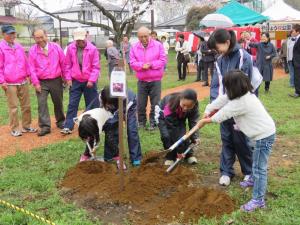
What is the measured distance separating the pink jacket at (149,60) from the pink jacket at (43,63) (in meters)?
1.24

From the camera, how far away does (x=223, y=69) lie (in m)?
4.29

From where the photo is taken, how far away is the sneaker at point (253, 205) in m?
3.74

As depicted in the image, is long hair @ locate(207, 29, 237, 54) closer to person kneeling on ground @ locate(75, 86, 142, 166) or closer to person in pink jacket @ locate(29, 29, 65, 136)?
person kneeling on ground @ locate(75, 86, 142, 166)

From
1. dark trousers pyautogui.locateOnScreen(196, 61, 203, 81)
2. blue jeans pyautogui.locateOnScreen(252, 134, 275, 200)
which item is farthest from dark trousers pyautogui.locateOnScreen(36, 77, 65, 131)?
dark trousers pyautogui.locateOnScreen(196, 61, 203, 81)

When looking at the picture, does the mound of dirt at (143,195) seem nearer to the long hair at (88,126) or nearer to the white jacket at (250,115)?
the long hair at (88,126)

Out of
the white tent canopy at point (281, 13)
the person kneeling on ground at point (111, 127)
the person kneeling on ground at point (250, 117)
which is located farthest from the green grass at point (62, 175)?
the white tent canopy at point (281, 13)

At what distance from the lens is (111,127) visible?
5.14 meters

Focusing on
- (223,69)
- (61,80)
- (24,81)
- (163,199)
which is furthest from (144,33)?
(163,199)

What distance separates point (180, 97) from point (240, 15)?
14.9 metres

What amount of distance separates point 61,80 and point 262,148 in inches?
171

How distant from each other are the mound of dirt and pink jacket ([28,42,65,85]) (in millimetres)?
2422

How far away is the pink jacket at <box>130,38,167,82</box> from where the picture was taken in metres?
6.82

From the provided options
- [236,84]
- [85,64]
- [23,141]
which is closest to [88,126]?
[236,84]

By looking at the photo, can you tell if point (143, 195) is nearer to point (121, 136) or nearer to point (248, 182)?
point (121, 136)
